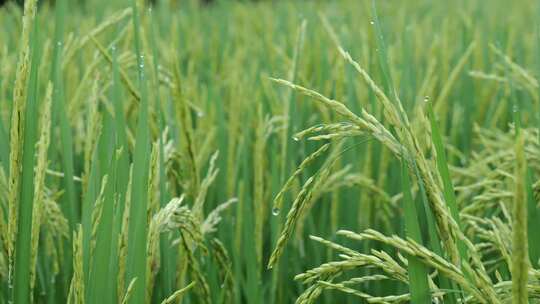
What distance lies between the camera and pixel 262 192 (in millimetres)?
973

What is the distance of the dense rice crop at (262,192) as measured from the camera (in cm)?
63

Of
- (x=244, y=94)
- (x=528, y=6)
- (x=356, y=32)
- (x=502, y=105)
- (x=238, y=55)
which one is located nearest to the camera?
(x=502, y=105)

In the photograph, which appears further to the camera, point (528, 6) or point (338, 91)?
point (528, 6)

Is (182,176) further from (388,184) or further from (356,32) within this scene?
(356,32)

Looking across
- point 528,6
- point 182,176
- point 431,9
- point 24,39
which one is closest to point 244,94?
point 182,176

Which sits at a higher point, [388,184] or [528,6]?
[528,6]

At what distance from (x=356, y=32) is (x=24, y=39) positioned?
1.77m

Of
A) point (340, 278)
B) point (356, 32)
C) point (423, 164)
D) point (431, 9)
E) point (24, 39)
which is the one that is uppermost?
point (431, 9)

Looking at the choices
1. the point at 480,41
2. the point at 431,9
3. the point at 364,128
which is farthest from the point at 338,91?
the point at 431,9

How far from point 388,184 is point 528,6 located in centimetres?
273

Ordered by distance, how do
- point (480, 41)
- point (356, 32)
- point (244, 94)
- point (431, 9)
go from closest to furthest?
1. point (244, 94)
2. point (480, 41)
3. point (356, 32)
4. point (431, 9)

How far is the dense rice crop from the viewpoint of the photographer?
63cm

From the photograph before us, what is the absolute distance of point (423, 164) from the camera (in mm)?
579

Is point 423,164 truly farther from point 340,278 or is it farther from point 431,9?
point 431,9
